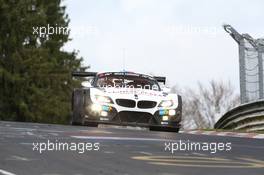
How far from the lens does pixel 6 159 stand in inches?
312

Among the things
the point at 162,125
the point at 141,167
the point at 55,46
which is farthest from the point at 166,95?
the point at 55,46

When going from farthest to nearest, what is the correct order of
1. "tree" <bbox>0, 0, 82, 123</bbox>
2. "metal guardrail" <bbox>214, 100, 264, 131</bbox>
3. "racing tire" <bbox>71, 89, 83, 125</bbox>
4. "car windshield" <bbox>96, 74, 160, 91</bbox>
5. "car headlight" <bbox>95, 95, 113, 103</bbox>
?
1. "tree" <bbox>0, 0, 82, 123</bbox>
2. "metal guardrail" <bbox>214, 100, 264, 131</bbox>
3. "car windshield" <bbox>96, 74, 160, 91</bbox>
4. "racing tire" <bbox>71, 89, 83, 125</bbox>
5. "car headlight" <bbox>95, 95, 113, 103</bbox>

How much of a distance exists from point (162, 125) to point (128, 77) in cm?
163

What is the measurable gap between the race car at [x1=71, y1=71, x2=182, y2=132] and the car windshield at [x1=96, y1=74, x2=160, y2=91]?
0.58 feet

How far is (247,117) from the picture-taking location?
1961 cm

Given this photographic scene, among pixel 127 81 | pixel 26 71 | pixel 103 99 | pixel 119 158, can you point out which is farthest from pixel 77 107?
pixel 26 71

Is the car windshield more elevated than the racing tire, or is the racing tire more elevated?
the car windshield

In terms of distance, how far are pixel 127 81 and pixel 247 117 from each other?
5869mm

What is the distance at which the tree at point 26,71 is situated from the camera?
40.7m

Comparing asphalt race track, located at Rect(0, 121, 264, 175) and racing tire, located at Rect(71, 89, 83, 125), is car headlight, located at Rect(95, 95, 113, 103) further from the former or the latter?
asphalt race track, located at Rect(0, 121, 264, 175)

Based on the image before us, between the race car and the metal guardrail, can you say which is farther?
the metal guardrail

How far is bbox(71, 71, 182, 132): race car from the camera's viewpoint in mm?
13984

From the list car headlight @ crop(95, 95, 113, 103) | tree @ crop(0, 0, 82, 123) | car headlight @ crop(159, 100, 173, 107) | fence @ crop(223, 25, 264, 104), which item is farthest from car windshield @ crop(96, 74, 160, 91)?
tree @ crop(0, 0, 82, 123)

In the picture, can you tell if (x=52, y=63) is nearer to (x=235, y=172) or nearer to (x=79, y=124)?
(x=79, y=124)
